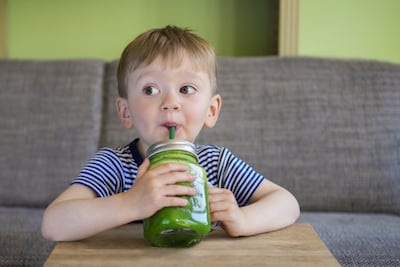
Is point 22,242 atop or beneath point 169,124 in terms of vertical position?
beneath

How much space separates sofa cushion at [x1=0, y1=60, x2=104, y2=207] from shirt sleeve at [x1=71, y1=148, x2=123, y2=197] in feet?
2.10

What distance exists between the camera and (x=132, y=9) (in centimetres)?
200

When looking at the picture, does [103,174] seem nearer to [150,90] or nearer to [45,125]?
[150,90]

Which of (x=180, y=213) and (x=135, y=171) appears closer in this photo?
(x=180, y=213)

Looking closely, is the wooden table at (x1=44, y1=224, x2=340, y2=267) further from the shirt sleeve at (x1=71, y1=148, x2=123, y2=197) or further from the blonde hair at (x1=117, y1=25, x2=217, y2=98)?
the blonde hair at (x1=117, y1=25, x2=217, y2=98)

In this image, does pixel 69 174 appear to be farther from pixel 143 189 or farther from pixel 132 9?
pixel 143 189

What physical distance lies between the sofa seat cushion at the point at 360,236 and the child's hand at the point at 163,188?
1.77 feet

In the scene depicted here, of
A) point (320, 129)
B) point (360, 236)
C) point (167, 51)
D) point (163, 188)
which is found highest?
point (167, 51)

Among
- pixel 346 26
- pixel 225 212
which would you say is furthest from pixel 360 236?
pixel 346 26

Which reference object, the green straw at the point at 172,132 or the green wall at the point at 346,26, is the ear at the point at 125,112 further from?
the green wall at the point at 346,26

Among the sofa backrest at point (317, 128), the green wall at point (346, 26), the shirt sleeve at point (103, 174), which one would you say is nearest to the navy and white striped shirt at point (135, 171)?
the shirt sleeve at point (103, 174)

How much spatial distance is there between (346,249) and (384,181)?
1.61 feet

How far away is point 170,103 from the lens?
2.74 feet

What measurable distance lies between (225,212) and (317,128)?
2.86 ft
